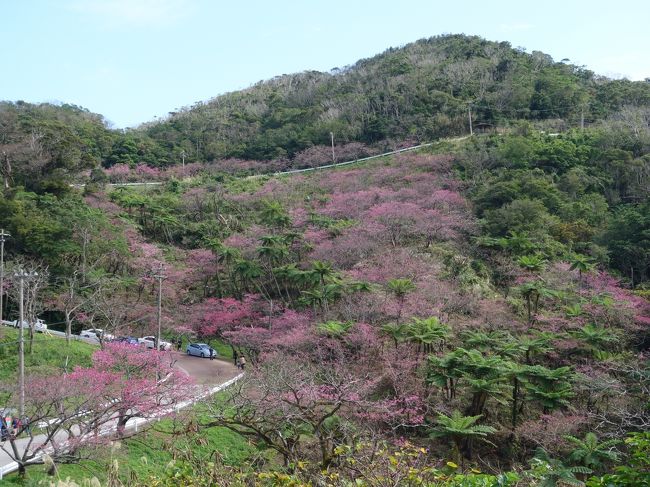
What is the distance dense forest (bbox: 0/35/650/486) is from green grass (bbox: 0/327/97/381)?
53.0 inches

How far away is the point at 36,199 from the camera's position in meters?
34.3

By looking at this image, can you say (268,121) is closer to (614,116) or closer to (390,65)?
(390,65)

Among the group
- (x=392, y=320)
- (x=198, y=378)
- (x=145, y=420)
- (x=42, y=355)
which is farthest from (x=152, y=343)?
(x=392, y=320)

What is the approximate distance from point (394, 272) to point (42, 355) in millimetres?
14813

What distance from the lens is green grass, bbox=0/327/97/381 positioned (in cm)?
2069

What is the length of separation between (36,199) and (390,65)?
49.1 metres

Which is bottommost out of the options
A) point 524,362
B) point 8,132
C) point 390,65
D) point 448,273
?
point 524,362

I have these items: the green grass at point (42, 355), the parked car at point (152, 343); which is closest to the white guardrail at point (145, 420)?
the green grass at point (42, 355)

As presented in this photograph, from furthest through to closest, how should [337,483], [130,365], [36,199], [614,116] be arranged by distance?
[614,116] → [36,199] → [130,365] → [337,483]

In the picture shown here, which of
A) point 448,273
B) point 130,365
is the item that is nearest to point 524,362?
point 448,273

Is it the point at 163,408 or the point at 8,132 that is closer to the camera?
the point at 163,408

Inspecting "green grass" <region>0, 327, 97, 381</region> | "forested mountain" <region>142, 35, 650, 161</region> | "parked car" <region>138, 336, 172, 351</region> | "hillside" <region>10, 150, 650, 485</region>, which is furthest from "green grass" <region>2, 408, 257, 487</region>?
"forested mountain" <region>142, 35, 650, 161</region>

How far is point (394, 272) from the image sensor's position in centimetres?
2664

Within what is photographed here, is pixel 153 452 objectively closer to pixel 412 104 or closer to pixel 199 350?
pixel 199 350
